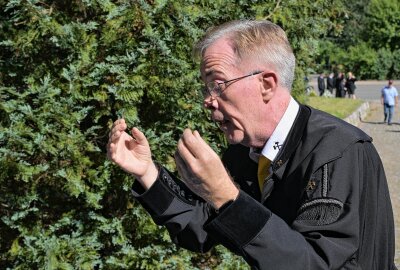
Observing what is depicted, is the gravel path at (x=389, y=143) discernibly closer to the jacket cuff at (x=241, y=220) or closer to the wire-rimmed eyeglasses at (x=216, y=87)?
the wire-rimmed eyeglasses at (x=216, y=87)

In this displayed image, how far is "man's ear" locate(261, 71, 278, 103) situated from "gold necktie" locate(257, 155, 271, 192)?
24 cm

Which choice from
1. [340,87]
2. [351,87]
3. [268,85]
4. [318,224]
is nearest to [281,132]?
[268,85]

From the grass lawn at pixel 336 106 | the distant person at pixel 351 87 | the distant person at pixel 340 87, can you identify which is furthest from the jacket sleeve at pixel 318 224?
the distant person at pixel 340 87

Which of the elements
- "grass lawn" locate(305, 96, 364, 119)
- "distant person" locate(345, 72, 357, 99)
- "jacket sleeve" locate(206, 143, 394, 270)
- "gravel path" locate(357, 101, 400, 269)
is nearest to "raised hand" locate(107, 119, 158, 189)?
"jacket sleeve" locate(206, 143, 394, 270)

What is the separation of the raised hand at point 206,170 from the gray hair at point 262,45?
0.48m

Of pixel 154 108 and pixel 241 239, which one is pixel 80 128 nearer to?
pixel 154 108

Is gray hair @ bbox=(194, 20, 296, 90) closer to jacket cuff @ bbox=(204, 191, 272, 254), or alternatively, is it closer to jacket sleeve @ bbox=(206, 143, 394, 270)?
jacket sleeve @ bbox=(206, 143, 394, 270)

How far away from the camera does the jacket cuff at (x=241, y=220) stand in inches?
59.6

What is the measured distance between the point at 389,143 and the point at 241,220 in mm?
14968

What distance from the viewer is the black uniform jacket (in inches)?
59.6

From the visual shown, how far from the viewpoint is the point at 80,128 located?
443 centimetres

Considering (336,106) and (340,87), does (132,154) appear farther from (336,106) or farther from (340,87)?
(340,87)

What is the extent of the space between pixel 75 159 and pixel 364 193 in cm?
272

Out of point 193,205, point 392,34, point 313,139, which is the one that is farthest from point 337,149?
point 392,34
